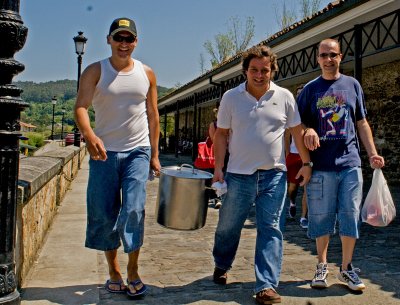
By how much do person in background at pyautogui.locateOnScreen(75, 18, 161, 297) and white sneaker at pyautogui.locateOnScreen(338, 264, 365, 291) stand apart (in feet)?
4.74

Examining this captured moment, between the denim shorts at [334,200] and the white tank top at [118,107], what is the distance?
134 cm

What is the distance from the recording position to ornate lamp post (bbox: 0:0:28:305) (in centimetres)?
219

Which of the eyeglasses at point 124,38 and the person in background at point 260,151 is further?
the person in background at point 260,151

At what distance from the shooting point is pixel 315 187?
3.28 metres

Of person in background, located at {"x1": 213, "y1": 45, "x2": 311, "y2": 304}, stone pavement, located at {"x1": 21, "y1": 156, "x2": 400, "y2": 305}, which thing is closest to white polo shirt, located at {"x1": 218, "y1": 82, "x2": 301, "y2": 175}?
person in background, located at {"x1": 213, "y1": 45, "x2": 311, "y2": 304}

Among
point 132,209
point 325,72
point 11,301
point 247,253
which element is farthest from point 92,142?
point 247,253

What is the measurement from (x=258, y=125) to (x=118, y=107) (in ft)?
3.12

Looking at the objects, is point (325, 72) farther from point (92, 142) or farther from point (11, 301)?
point (11, 301)

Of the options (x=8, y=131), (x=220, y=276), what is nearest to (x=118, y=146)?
(x=8, y=131)

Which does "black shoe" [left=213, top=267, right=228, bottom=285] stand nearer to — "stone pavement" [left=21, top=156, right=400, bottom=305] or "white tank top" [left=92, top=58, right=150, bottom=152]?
"stone pavement" [left=21, top=156, right=400, bottom=305]

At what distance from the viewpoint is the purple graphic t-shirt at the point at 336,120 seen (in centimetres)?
320

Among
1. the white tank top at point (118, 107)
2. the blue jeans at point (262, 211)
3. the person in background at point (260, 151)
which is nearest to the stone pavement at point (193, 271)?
the blue jeans at point (262, 211)

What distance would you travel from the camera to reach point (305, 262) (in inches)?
156

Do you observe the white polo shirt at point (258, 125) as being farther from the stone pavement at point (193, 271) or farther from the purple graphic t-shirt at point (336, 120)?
the stone pavement at point (193, 271)
